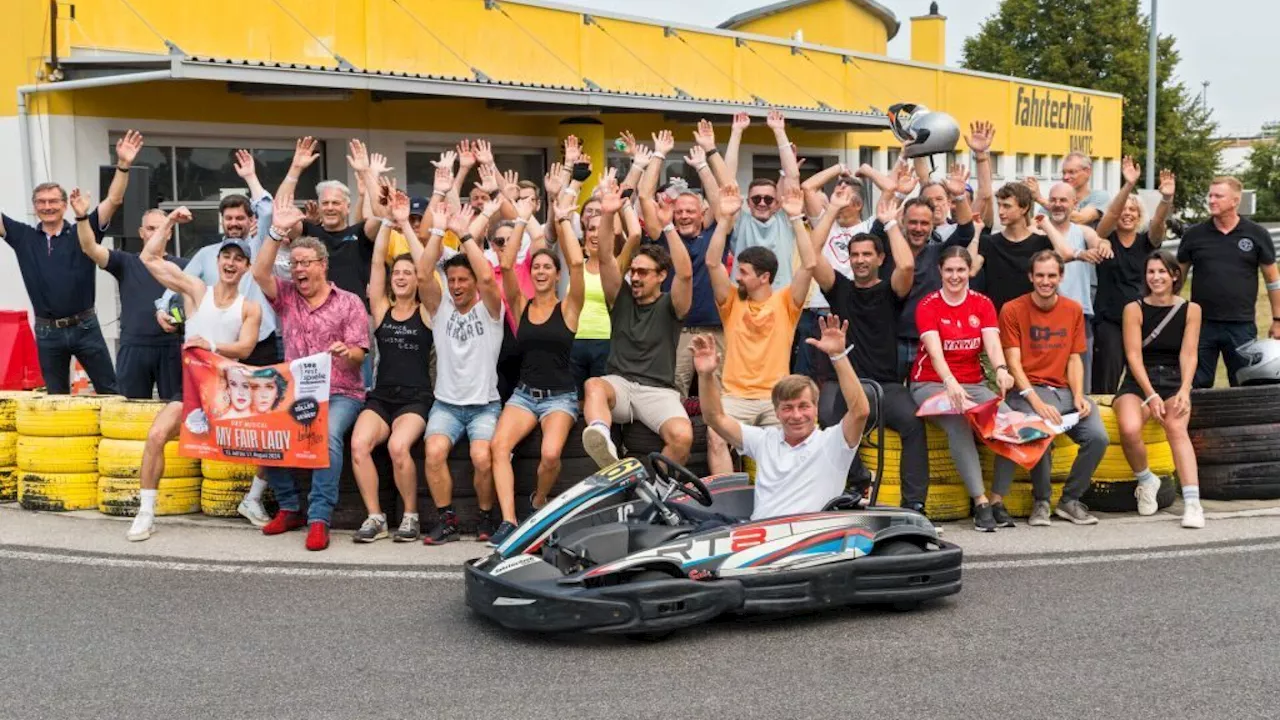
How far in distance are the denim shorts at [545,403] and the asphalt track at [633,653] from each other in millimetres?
1336

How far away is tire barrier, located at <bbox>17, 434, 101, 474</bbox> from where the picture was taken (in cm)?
955

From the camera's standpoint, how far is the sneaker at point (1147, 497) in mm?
9117

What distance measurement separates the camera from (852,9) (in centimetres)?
3644

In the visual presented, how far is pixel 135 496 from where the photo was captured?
30.8ft

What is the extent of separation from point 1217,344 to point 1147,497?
5.07 feet

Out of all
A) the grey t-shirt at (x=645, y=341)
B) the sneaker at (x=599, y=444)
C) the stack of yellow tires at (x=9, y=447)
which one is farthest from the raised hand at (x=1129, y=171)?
the stack of yellow tires at (x=9, y=447)

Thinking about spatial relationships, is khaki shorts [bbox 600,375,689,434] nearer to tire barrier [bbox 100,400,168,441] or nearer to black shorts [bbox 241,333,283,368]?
black shorts [bbox 241,333,283,368]

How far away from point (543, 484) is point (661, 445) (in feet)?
2.48

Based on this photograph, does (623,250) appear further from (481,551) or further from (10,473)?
(10,473)

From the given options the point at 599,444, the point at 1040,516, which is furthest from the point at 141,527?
the point at 1040,516

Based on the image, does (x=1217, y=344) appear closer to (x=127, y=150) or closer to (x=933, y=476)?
(x=933, y=476)

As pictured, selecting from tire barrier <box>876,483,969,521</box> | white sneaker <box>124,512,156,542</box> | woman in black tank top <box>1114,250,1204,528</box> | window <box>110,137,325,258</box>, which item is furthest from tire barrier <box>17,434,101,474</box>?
window <box>110,137,325,258</box>

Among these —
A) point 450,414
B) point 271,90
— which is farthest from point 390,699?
point 271,90

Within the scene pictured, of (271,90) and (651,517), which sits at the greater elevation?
(271,90)
